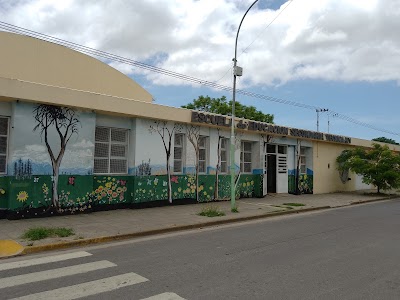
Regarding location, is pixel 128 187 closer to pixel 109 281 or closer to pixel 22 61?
pixel 22 61

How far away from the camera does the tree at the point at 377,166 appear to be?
69.3 ft

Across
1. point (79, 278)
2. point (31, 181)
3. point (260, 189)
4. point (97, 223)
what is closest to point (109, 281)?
point (79, 278)

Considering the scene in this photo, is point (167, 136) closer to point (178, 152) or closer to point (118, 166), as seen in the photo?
point (178, 152)

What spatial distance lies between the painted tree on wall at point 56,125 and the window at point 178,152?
13.8 feet

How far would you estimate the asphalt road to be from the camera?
189 inches

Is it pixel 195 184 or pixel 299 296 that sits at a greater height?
pixel 195 184

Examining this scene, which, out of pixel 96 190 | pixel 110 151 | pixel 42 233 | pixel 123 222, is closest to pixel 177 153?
pixel 110 151

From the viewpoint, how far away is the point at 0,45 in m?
13.5

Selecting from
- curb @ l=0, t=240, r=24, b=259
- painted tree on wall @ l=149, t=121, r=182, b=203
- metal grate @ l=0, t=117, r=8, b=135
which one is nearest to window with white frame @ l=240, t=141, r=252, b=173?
painted tree on wall @ l=149, t=121, r=182, b=203

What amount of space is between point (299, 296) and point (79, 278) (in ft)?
10.4

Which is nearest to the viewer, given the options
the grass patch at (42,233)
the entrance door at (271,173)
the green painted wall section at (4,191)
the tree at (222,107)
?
the grass patch at (42,233)

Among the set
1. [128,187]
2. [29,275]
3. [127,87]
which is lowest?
[29,275]

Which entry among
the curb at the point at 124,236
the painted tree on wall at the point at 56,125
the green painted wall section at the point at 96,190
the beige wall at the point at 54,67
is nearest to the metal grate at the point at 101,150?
the green painted wall section at the point at 96,190

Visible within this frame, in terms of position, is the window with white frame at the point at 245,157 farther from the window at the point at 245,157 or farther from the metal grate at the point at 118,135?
the metal grate at the point at 118,135
